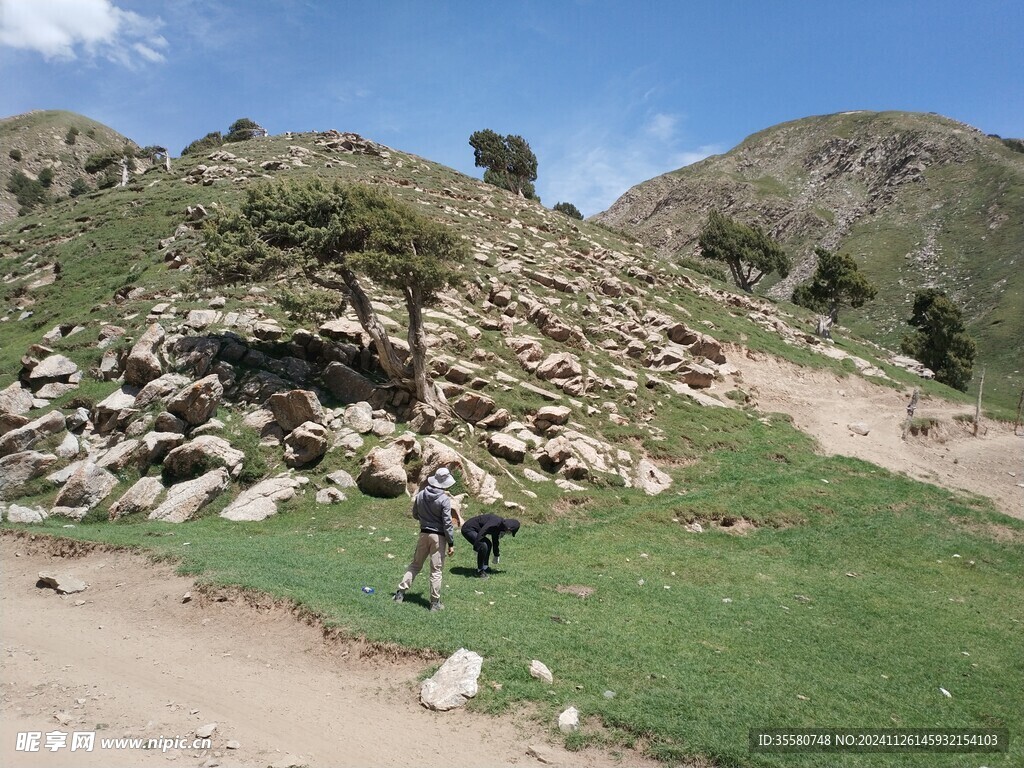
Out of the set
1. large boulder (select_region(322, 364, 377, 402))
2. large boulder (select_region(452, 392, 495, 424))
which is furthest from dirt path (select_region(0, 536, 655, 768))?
large boulder (select_region(452, 392, 495, 424))

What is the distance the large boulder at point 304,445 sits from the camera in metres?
19.5

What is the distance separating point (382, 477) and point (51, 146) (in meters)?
151

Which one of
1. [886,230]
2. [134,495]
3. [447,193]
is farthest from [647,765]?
[886,230]

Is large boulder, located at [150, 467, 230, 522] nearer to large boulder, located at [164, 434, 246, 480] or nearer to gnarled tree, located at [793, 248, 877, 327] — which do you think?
large boulder, located at [164, 434, 246, 480]

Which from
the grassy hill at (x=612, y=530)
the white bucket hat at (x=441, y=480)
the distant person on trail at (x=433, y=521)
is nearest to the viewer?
the grassy hill at (x=612, y=530)

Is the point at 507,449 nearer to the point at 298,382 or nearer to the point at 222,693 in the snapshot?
the point at 298,382

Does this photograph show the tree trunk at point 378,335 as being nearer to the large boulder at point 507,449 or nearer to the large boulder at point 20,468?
the large boulder at point 507,449

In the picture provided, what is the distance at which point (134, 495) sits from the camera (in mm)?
17641

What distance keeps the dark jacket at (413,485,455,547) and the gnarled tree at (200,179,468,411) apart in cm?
1207

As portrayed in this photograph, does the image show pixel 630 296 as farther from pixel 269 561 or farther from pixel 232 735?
pixel 232 735

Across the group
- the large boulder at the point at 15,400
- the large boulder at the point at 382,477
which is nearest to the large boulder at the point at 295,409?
the large boulder at the point at 382,477

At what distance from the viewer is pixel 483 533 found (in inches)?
545

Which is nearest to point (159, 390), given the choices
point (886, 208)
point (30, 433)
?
point (30, 433)

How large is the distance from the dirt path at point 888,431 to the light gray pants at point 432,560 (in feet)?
90.5
